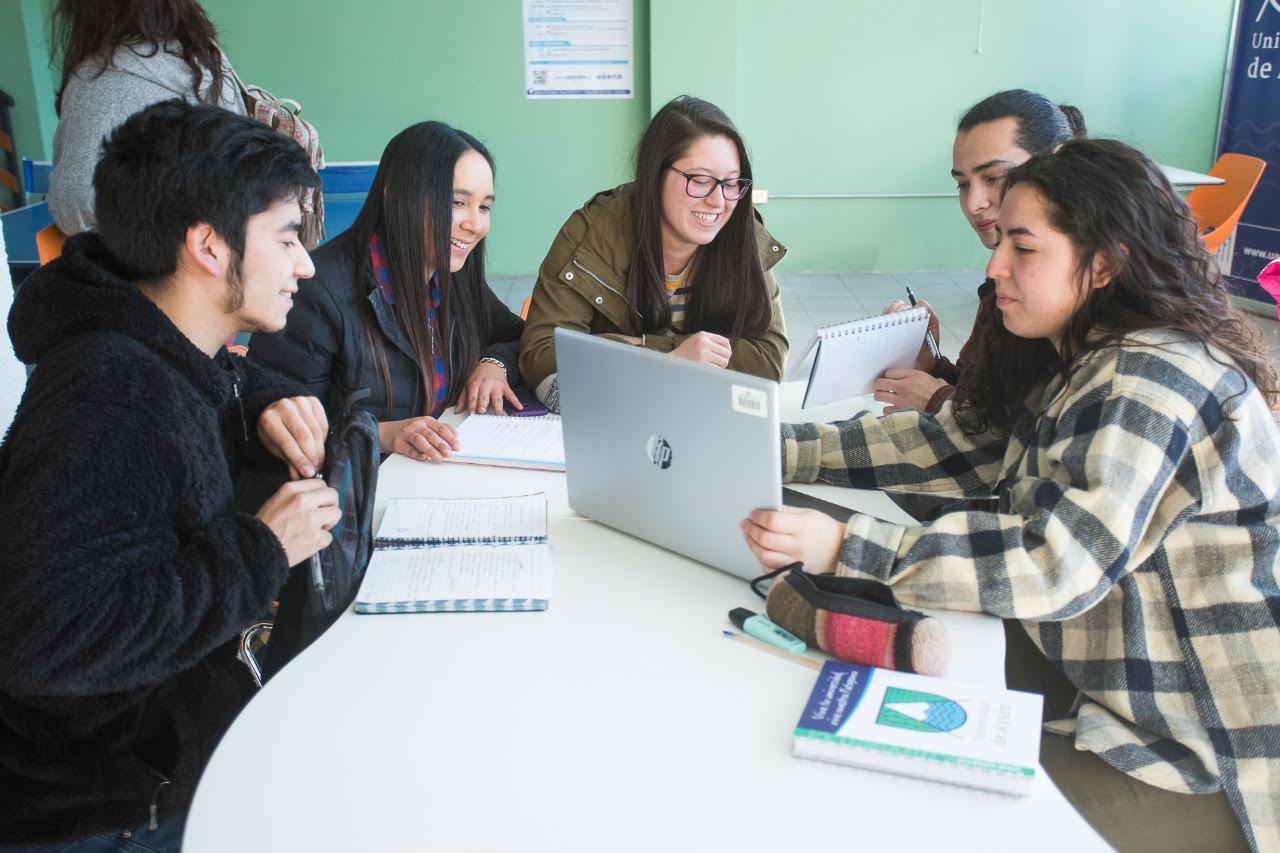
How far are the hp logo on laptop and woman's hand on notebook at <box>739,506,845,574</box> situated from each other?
142mm

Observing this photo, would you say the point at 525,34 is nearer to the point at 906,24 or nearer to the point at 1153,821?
the point at 906,24

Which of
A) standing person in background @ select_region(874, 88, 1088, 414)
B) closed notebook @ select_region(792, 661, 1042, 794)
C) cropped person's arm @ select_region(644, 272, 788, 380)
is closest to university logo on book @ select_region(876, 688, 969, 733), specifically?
closed notebook @ select_region(792, 661, 1042, 794)

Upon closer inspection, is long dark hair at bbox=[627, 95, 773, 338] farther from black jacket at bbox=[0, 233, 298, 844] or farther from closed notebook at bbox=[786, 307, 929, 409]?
black jacket at bbox=[0, 233, 298, 844]

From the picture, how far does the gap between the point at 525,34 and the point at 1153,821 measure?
5.44m

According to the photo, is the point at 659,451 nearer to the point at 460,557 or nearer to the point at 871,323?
the point at 460,557

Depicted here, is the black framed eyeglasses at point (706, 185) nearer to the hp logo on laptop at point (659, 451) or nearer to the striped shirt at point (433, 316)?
the striped shirt at point (433, 316)

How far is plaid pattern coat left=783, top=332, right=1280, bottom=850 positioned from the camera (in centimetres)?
126

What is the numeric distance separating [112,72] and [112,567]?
1.57 metres

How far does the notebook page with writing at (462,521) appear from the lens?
1569mm

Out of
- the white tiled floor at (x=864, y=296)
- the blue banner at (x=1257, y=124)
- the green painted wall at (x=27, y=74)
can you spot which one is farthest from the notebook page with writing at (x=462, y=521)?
the blue banner at (x=1257, y=124)

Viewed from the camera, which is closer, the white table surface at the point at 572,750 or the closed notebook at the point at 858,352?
the white table surface at the point at 572,750

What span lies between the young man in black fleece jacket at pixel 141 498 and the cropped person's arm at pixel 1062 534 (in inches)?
28.8

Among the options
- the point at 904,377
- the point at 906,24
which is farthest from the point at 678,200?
the point at 906,24

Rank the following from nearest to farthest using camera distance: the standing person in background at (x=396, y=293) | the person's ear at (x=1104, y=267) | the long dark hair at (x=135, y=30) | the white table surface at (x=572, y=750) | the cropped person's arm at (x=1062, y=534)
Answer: the white table surface at (x=572, y=750) → the cropped person's arm at (x=1062, y=534) → the person's ear at (x=1104, y=267) → the standing person in background at (x=396, y=293) → the long dark hair at (x=135, y=30)
